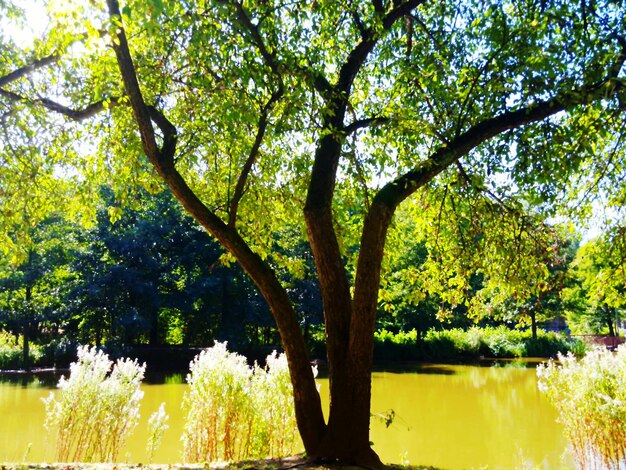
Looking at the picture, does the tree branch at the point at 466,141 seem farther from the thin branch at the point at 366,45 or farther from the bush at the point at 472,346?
the bush at the point at 472,346

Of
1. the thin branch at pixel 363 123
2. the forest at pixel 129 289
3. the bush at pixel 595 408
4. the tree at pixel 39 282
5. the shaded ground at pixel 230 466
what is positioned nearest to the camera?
the shaded ground at pixel 230 466

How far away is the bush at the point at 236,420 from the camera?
21.5 ft

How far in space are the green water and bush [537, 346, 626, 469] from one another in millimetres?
318

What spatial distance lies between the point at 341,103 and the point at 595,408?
4495 millimetres

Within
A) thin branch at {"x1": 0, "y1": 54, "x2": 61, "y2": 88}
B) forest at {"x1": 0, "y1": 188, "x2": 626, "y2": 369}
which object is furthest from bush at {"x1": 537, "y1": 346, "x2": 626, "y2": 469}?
forest at {"x1": 0, "y1": 188, "x2": 626, "y2": 369}

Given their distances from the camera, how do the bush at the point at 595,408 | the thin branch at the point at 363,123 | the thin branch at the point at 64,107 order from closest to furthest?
the thin branch at the point at 363,123, the thin branch at the point at 64,107, the bush at the point at 595,408

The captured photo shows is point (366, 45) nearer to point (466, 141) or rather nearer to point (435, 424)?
point (466, 141)

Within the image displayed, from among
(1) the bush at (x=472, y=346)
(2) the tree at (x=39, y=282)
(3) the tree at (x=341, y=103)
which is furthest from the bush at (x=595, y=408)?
(1) the bush at (x=472, y=346)

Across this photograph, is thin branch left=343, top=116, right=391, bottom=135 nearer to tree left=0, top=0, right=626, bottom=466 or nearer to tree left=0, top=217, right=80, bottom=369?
tree left=0, top=0, right=626, bottom=466

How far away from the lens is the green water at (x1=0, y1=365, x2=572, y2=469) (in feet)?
29.0

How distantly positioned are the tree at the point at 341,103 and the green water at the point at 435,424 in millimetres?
1390

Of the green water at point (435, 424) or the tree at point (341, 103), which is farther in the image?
the green water at point (435, 424)

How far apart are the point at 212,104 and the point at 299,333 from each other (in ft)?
8.38

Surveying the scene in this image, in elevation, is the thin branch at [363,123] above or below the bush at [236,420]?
above
